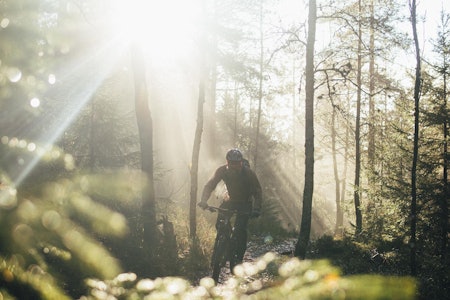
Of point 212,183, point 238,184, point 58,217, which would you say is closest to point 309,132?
point 238,184

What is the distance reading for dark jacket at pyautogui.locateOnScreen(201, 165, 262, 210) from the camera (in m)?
7.95

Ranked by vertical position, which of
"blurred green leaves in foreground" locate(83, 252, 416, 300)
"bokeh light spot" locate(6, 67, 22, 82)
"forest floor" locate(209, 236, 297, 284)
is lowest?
"forest floor" locate(209, 236, 297, 284)

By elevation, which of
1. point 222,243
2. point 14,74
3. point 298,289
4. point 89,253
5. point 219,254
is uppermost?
point 14,74

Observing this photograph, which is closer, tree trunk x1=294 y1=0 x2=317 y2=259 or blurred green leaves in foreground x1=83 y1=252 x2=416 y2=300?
blurred green leaves in foreground x1=83 y1=252 x2=416 y2=300

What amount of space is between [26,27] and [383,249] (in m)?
10.3

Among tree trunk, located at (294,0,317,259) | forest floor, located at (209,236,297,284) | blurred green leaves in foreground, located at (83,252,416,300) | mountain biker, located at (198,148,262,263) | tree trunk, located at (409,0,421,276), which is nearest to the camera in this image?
blurred green leaves in foreground, located at (83,252,416,300)

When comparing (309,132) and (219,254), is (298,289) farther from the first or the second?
(309,132)

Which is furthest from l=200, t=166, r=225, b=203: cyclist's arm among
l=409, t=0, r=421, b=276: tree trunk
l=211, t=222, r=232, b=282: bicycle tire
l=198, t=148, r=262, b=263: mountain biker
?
l=409, t=0, r=421, b=276: tree trunk

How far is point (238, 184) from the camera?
26.3 ft

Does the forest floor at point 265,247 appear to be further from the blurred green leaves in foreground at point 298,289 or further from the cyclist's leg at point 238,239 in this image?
the blurred green leaves in foreground at point 298,289

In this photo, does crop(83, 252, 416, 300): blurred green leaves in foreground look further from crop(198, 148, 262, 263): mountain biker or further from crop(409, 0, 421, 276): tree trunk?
crop(409, 0, 421, 276): tree trunk

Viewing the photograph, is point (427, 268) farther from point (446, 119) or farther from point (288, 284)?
point (288, 284)

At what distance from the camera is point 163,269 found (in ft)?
27.3

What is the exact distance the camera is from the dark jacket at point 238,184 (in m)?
7.95
